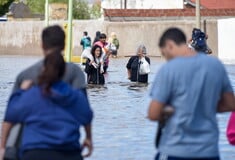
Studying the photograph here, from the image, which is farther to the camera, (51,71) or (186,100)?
(186,100)

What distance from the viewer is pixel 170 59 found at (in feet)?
21.4

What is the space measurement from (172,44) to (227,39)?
3479 cm

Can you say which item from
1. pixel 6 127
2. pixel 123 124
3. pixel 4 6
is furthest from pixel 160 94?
pixel 4 6

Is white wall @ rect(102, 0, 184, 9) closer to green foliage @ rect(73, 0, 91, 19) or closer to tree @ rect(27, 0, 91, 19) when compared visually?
tree @ rect(27, 0, 91, 19)

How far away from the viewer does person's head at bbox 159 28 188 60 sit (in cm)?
654

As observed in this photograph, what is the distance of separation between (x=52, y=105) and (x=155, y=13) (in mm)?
52753

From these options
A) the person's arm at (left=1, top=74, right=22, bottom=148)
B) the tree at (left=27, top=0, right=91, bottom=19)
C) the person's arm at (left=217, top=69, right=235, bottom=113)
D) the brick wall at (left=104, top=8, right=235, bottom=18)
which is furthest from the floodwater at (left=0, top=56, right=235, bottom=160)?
the tree at (left=27, top=0, right=91, bottom=19)

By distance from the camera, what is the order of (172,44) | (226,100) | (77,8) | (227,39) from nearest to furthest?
(172,44) → (226,100) → (227,39) → (77,8)

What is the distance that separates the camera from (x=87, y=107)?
21.6 feet

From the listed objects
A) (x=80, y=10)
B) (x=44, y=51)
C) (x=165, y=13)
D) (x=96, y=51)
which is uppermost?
(x=80, y=10)

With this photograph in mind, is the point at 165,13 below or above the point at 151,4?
below

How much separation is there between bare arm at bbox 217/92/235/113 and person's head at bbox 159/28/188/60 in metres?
0.49

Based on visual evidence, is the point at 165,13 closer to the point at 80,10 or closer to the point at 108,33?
the point at 108,33

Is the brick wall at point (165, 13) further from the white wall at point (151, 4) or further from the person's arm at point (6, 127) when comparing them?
the person's arm at point (6, 127)
